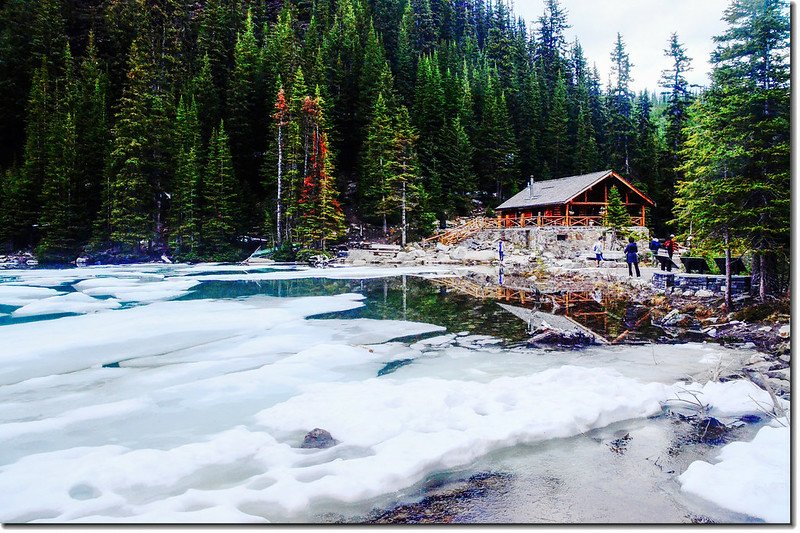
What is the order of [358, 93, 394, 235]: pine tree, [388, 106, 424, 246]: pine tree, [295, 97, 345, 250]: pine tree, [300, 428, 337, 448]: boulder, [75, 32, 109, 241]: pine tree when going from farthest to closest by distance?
[358, 93, 394, 235]: pine tree → [388, 106, 424, 246]: pine tree → [75, 32, 109, 241]: pine tree → [295, 97, 345, 250]: pine tree → [300, 428, 337, 448]: boulder

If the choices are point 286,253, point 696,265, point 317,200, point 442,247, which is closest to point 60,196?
point 286,253

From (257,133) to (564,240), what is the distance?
24.2 m

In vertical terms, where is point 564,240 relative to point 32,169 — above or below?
below

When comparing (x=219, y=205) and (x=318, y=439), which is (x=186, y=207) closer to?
(x=219, y=205)

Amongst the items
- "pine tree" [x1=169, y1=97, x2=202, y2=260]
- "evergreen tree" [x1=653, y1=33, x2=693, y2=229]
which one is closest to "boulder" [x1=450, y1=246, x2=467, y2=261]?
"evergreen tree" [x1=653, y1=33, x2=693, y2=229]

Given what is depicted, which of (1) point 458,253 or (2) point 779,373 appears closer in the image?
(2) point 779,373

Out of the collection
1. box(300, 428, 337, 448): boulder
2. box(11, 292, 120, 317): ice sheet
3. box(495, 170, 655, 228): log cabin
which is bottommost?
box(300, 428, 337, 448): boulder

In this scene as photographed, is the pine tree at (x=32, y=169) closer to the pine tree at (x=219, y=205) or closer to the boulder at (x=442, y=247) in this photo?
the pine tree at (x=219, y=205)

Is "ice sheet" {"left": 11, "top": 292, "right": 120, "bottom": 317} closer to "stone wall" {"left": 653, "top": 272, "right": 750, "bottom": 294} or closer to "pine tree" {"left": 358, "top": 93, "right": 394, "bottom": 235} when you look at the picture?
"stone wall" {"left": 653, "top": 272, "right": 750, "bottom": 294}

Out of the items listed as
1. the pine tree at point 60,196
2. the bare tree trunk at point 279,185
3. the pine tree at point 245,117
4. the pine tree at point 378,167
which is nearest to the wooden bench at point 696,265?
the pine tree at point 378,167

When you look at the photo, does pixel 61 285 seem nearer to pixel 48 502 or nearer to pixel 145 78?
pixel 48 502

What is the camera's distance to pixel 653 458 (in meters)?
3.23

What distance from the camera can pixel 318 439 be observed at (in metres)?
3.59

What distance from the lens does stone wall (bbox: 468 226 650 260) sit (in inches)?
988
